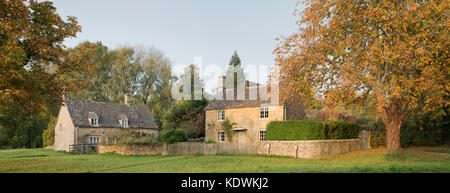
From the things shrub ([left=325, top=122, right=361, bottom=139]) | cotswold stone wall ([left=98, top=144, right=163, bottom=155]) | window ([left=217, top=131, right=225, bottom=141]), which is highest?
shrub ([left=325, top=122, right=361, bottom=139])

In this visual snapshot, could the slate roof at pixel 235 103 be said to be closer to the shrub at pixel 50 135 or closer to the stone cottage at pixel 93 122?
the stone cottage at pixel 93 122

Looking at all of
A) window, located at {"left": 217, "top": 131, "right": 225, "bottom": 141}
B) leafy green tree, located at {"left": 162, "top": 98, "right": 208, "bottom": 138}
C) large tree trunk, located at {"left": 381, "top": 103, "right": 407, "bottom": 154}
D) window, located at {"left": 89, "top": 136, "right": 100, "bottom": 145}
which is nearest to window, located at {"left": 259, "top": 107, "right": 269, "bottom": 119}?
window, located at {"left": 217, "top": 131, "right": 225, "bottom": 141}

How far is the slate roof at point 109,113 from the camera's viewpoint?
140 ft

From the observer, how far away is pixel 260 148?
28969 mm

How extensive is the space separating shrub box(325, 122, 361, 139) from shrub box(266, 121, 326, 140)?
1.33 meters

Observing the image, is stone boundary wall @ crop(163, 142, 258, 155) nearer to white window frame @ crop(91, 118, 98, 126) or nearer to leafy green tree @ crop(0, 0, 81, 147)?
leafy green tree @ crop(0, 0, 81, 147)

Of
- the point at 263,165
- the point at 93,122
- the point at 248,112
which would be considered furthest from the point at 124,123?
the point at 263,165

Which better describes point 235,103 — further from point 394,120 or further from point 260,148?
point 394,120

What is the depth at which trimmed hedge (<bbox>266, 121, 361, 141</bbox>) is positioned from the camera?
26359 millimetres

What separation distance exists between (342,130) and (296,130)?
14.8 feet

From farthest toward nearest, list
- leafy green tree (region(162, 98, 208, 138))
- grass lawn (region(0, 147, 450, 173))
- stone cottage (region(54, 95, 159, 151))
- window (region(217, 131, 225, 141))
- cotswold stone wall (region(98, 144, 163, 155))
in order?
1. leafy green tree (region(162, 98, 208, 138))
2. stone cottage (region(54, 95, 159, 151))
3. window (region(217, 131, 225, 141))
4. cotswold stone wall (region(98, 144, 163, 155))
5. grass lawn (region(0, 147, 450, 173))
